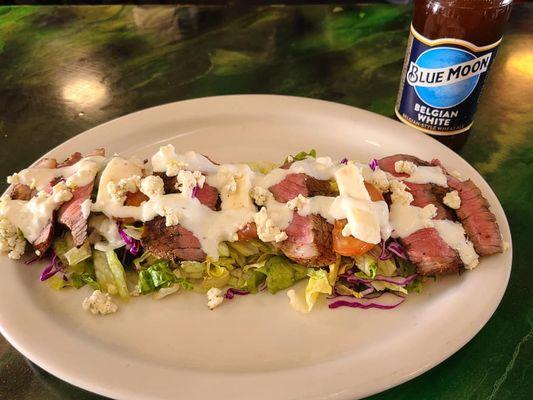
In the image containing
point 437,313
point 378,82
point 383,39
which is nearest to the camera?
point 437,313

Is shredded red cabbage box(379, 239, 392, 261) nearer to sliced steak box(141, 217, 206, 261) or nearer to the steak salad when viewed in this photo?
the steak salad

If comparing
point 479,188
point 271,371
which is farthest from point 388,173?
point 271,371

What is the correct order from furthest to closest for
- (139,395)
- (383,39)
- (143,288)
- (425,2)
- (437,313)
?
(383,39) → (425,2) → (143,288) → (437,313) → (139,395)

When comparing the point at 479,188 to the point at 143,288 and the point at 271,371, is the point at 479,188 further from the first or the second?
the point at 143,288

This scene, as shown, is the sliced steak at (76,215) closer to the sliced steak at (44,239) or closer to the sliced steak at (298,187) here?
the sliced steak at (44,239)

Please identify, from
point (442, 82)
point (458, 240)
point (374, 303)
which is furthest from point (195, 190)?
point (442, 82)
